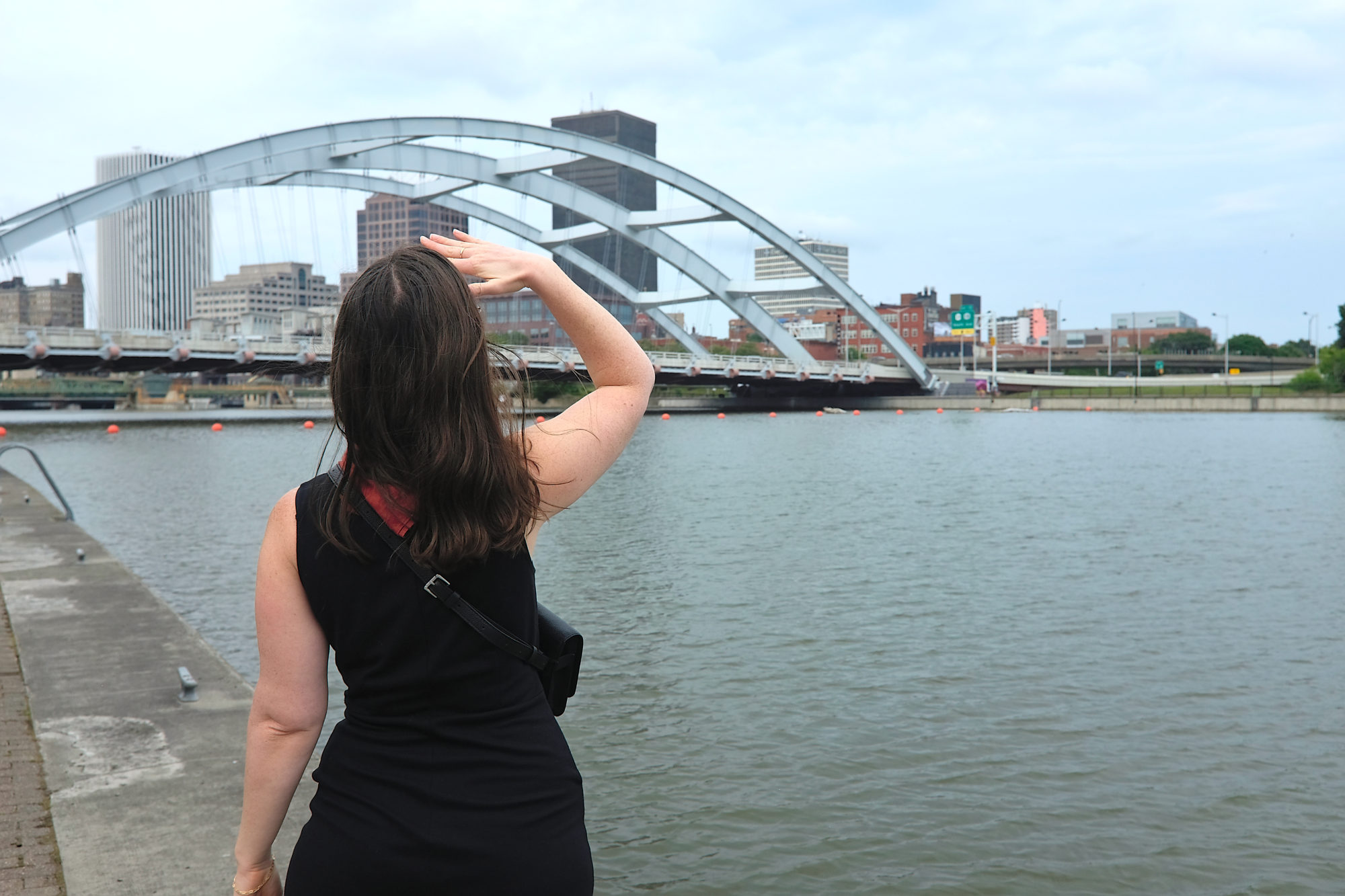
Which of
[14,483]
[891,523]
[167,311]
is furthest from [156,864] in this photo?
[167,311]

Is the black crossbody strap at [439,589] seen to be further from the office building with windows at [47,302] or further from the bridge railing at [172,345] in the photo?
the office building with windows at [47,302]

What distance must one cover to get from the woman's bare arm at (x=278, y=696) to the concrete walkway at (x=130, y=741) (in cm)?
194

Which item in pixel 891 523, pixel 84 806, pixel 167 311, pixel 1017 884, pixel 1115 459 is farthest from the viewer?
pixel 167 311

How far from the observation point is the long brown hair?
1.39 m

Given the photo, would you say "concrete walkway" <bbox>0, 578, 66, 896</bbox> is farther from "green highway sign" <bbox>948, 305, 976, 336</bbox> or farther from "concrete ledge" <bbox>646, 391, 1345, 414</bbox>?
"green highway sign" <bbox>948, 305, 976, 336</bbox>

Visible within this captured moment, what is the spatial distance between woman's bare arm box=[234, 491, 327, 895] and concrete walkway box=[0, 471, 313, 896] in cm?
194

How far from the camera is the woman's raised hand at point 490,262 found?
1.51 meters

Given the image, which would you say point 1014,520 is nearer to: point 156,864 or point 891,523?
point 891,523

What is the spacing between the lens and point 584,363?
1506 mm

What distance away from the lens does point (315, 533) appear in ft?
4.58

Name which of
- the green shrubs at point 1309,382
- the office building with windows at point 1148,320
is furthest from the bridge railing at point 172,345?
the office building with windows at point 1148,320

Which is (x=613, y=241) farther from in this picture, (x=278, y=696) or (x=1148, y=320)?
(x=1148, y=320)

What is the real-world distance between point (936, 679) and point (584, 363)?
19.7 ft

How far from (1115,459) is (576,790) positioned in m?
27.2
